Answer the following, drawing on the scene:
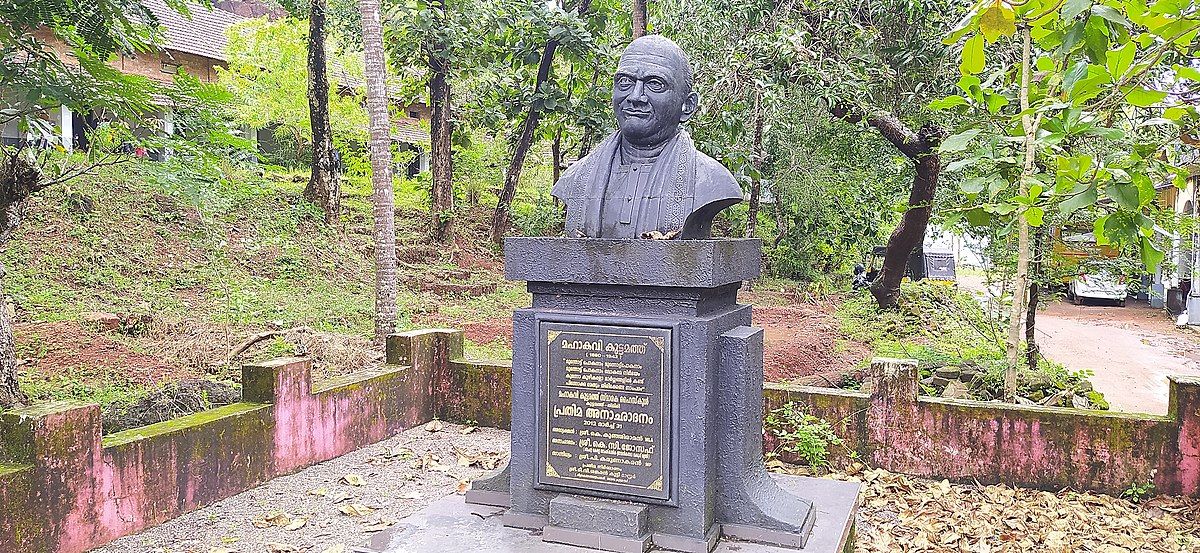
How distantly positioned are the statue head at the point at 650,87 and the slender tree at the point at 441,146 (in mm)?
11385

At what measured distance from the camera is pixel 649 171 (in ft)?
16.3

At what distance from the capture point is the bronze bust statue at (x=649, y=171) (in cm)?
477

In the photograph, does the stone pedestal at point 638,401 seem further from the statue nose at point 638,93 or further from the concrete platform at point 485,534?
the statue nose at point 638,93

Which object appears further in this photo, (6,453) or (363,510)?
(363,510)

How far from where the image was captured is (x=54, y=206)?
612 inches

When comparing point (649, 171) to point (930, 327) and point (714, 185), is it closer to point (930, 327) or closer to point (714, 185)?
point (714, 185)

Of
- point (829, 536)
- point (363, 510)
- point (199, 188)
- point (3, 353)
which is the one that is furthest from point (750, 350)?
point (3, 353)

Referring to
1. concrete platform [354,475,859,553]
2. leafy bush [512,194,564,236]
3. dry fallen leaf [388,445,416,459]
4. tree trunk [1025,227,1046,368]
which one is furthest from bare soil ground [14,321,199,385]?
tree trunk [1025,227,1046,368]

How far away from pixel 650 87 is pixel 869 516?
12.4 ft

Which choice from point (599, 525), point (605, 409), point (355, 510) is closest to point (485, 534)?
point (599, 525)

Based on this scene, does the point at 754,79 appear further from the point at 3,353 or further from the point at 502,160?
the point at 502,160

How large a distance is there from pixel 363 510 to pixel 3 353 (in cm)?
337

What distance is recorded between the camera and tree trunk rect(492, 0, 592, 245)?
50.0ft

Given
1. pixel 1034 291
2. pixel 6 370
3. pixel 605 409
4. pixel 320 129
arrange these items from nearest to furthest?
pixel 605 409 → pixel 6 370 → pixel 1034 291 → pixel 320 129
